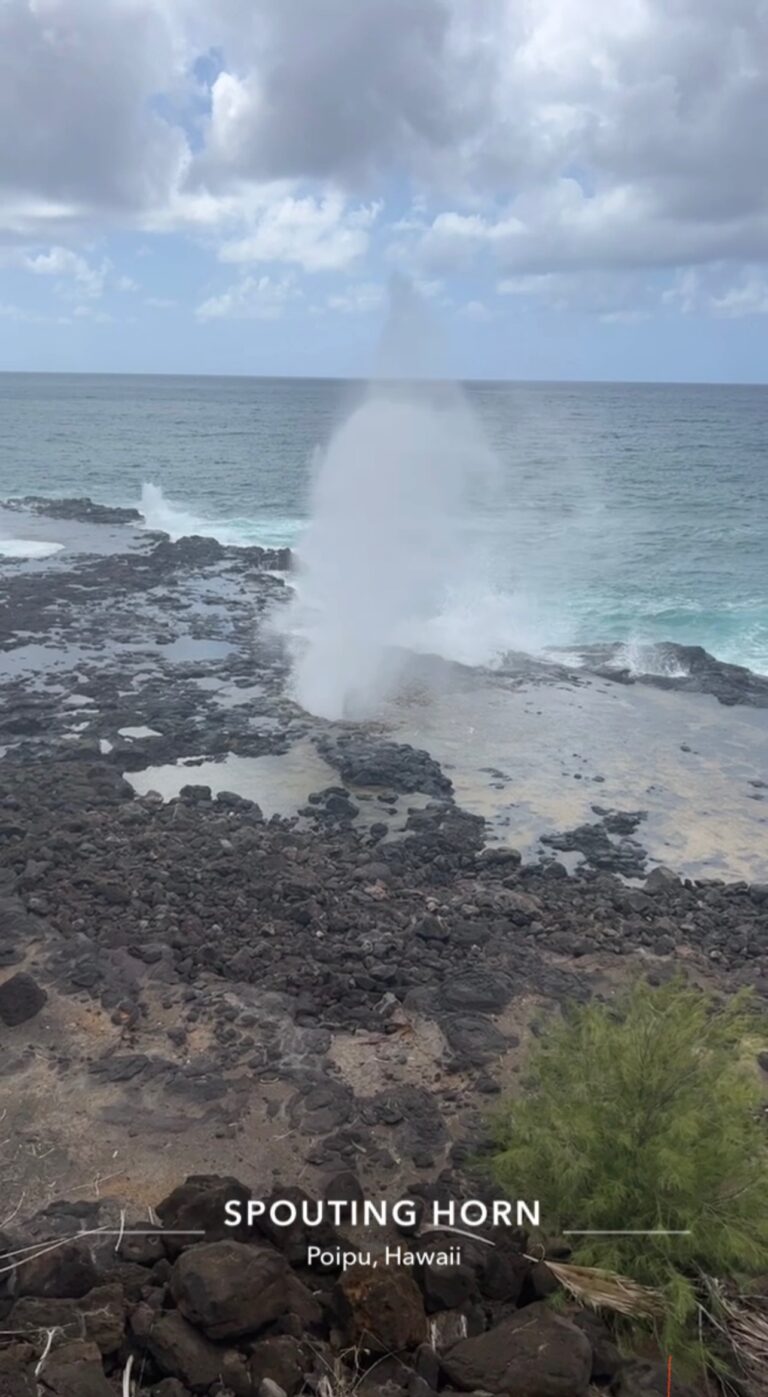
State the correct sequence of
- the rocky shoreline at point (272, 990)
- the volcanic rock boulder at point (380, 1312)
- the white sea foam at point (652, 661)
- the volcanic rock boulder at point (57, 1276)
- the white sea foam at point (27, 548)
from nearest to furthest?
the volcanic rock boulder at point (380, 1312) → the rocky shoreline at point (272, 990) → the volcanic rock boulder at point (57, 1276) → the white sea foam at point (652, 661) → the white sea foam at point (27, 548)

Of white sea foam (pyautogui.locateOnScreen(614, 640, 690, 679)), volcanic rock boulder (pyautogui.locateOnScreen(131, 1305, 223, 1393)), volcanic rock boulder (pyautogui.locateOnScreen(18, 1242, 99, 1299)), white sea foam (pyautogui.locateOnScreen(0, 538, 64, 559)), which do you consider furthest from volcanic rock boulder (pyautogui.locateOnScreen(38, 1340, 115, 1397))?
white sea foam (pyautogui.locateOnScreen(0, 538, 64, 559))

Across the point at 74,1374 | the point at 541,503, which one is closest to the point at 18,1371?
the point at 74,1374

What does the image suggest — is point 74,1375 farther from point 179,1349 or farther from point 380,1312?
point 380,1312

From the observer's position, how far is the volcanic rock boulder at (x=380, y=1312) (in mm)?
6293

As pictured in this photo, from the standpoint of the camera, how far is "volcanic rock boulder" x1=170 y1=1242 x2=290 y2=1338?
6.29 metres

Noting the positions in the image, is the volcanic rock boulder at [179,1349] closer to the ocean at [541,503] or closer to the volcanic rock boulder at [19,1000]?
the volcanic rock boulder at [19,1000]

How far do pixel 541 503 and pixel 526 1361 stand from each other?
54.6 meters

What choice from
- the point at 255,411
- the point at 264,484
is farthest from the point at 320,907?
the point at 255,411

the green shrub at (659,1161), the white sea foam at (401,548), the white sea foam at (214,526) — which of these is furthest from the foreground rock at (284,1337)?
the white sea foam at (214,526)

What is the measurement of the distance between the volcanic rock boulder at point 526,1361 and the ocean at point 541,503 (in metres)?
22.0

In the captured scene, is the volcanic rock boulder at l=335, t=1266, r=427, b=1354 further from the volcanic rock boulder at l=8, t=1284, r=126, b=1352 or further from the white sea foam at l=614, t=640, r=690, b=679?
the white sea foam at l=614, t=640, r=690, b=679

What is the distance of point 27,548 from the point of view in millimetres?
40188

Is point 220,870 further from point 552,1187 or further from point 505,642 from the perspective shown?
point 505,642

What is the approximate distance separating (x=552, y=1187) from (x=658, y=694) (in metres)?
19.3
